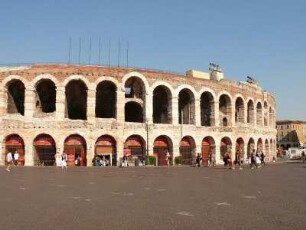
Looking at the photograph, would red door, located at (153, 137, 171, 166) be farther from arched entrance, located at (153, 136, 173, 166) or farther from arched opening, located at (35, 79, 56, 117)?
arched opening, located at (35, 79, 56, 117)

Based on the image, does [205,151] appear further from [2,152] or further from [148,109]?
[2,152]

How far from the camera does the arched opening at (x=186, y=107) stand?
3941 centimetres

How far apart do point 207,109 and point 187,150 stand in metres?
6.61

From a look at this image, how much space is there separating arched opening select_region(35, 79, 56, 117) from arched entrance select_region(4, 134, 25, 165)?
10.4 feet

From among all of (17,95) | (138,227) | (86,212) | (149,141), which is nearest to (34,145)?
(17,95)

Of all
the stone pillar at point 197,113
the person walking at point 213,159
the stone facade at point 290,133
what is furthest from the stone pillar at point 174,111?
the stone facade at point 290,133

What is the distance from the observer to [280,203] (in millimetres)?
10789

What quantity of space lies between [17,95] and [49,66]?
18.0ft

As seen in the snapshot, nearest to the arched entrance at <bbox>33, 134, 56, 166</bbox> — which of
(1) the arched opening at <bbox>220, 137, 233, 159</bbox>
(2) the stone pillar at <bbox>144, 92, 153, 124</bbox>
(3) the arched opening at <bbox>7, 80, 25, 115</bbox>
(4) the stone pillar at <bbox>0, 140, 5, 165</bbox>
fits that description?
(4) the stone pillar at <bbox>0, 140, 5, 165</bbox>

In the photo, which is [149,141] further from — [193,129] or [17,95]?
[17,95]

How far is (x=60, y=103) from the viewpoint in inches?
1308

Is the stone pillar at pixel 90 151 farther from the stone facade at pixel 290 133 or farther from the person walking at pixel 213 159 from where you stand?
the stone facade at pixel 290 133

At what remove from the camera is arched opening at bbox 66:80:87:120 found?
36975mm

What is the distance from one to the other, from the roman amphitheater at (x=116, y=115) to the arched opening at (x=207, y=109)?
11 cm
